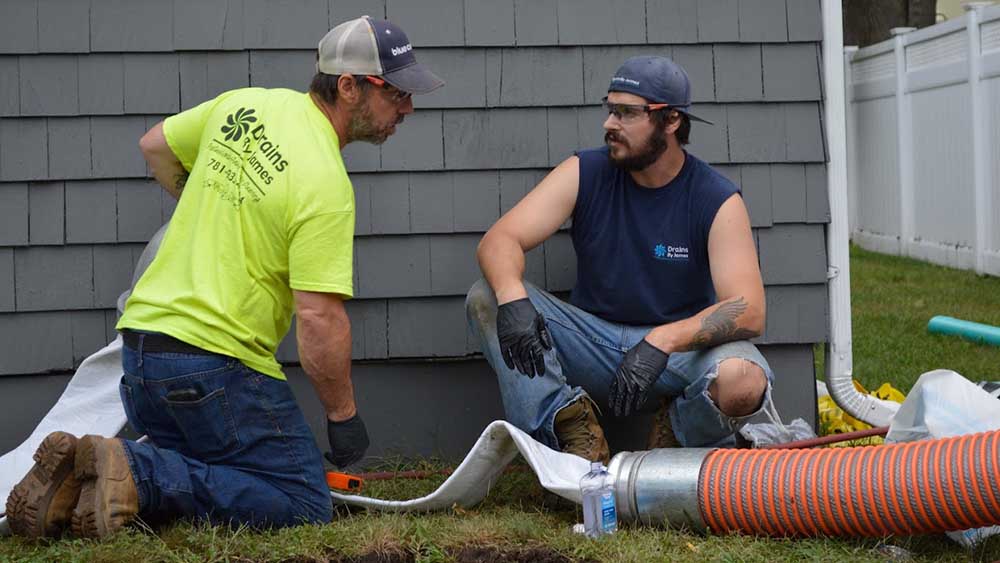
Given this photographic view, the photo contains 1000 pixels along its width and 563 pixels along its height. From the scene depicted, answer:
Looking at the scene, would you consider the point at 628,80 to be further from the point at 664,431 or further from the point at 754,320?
the point at 664,431

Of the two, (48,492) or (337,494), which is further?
(337,494)

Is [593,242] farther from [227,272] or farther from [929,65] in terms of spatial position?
[929,65]

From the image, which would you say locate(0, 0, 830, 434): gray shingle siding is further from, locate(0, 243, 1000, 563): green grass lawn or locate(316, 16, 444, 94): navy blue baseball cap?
locate(0, 243, 1000, 563): green grass lawn

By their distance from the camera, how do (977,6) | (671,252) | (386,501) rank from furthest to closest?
(977,6)
(671,252)
(386,501)

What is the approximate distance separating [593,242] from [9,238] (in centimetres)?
208

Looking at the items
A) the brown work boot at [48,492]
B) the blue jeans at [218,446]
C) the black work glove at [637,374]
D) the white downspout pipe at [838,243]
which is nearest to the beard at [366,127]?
the blue jeans at [218,446]

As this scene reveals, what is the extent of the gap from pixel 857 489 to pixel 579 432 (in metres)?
1.05

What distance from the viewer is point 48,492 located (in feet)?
11.9

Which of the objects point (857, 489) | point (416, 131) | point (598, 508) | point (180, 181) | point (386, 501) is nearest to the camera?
point (857, 489)

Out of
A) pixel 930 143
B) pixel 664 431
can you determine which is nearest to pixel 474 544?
pixel 664 431

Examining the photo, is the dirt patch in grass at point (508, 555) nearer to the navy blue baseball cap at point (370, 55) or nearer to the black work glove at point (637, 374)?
the black work glove at point (637, 374)

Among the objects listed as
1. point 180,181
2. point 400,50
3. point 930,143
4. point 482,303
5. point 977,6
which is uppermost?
point 977,6

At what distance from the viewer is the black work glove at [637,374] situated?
4.08 metres

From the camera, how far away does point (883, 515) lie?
3.50 metres
